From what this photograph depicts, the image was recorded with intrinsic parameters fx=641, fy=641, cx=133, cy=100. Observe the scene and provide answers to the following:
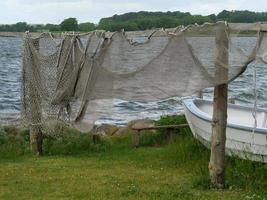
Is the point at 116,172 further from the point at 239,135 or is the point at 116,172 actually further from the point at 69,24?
the point at 69,24

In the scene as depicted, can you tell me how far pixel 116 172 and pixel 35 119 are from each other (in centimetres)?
289

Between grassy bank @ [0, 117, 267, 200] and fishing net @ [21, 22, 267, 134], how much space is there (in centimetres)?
85

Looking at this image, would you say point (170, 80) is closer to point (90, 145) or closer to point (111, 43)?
point (111, 43)

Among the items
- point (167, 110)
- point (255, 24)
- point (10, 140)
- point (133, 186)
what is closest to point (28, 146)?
point (10, 140)

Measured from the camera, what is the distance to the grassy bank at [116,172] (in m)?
8.75

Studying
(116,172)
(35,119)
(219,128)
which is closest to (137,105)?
(35,119)

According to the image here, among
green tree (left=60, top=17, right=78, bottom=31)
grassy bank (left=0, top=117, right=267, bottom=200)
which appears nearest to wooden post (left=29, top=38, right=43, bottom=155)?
grassy bank (left=0, top=117, right=267, bottom=200)

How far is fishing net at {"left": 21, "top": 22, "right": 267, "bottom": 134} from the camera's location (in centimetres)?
853

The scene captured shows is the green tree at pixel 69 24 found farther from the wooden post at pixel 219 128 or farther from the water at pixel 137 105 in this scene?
the wooden post at pixel 219 128

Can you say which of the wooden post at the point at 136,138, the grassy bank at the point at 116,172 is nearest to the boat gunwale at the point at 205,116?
the grassy bank at the point at 116,172

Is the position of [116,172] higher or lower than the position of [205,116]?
lower

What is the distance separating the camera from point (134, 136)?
14.1 metres

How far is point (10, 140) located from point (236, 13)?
19.0 feet

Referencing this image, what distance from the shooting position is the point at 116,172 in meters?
10.5
